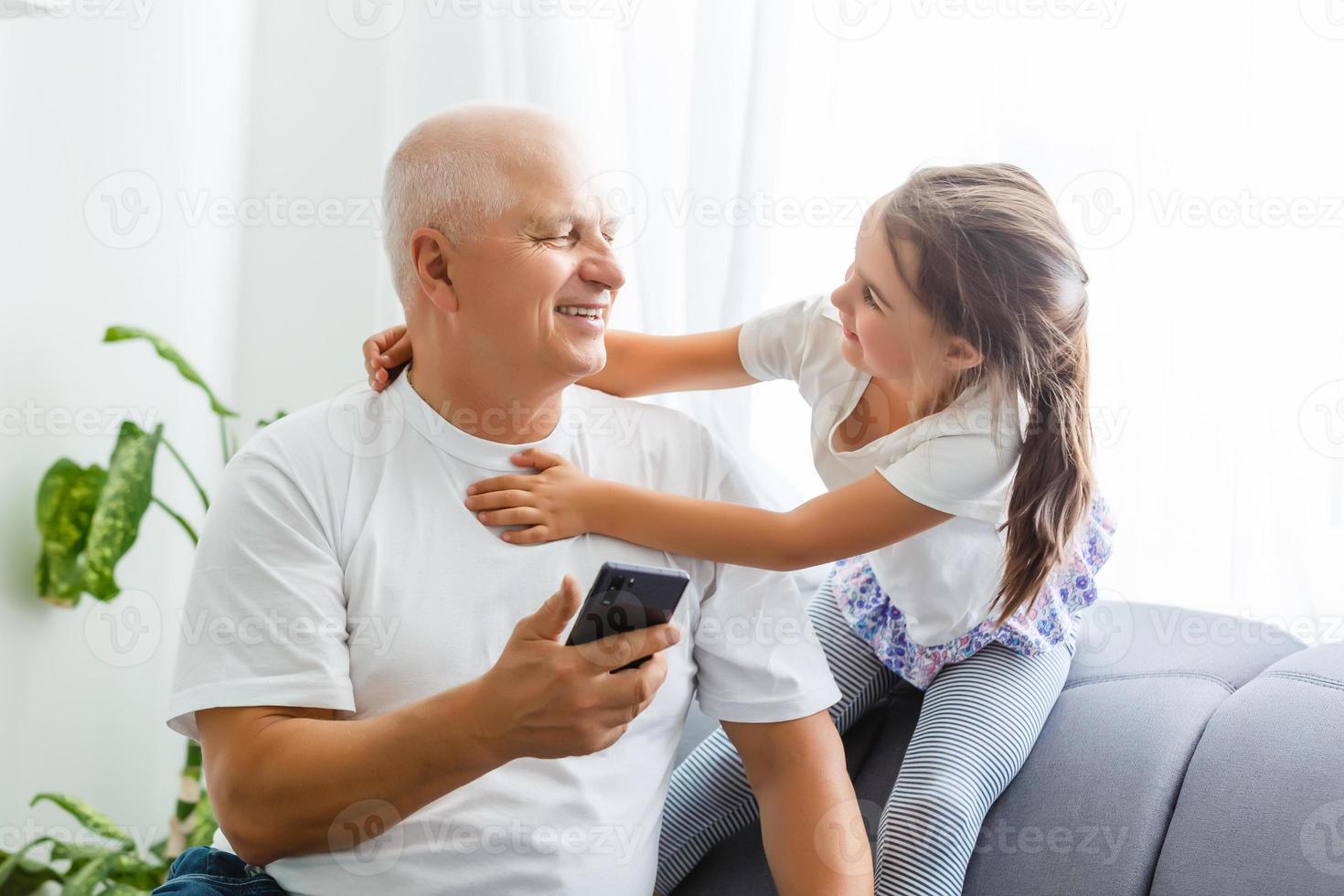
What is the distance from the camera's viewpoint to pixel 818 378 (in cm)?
163

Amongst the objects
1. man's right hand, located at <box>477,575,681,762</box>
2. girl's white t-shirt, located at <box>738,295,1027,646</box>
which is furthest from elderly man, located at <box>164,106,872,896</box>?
girl's white t-shirt, located at <box>738,295,1027,646</box>

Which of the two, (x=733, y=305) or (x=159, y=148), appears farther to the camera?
(x=159, y=148)

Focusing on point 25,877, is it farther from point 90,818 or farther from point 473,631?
point 473,631

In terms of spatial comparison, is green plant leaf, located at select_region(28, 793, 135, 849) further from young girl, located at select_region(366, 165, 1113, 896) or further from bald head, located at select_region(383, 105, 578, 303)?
bald head, located at select_region(383, 105, 578, 303)

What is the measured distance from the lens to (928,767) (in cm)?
145

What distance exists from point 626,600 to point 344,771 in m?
0.35

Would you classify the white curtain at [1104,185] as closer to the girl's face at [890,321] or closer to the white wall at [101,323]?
the girl's face at [890,321]

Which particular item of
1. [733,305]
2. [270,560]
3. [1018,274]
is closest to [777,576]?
[1018,274]

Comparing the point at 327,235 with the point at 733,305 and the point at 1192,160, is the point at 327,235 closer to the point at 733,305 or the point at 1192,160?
the point at 733,305

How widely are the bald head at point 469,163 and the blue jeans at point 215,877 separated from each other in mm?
700

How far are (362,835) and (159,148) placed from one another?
1.75 metres

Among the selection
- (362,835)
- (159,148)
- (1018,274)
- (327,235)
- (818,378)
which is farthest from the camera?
(327,235)

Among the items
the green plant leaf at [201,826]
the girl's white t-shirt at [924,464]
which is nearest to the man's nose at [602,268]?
the girl's white t-shirt at [924,464]

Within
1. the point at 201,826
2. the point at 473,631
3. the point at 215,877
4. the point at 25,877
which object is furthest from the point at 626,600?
the point at 25,877
